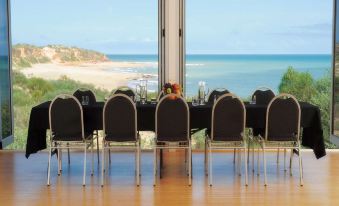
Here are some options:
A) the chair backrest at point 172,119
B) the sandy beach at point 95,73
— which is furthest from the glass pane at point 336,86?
the sandy beach at point 95,73

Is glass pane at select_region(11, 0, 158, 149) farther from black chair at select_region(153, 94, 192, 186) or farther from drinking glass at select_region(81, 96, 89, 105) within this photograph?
black chair at select_region(153, 94, 192, 186)

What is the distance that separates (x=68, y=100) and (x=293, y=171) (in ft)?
9.25

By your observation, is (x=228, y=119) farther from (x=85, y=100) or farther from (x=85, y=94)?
(x=85, y=94)

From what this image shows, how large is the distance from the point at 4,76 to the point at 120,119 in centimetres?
295

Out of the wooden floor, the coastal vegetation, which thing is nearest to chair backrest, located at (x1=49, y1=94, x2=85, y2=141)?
the wooden floor

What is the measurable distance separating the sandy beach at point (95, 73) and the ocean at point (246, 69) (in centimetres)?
380

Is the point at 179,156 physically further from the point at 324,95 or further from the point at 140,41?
the point at 140,41

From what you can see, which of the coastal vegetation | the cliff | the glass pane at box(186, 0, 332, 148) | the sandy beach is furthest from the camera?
the glass pane at box(186, 0, 332, 148)

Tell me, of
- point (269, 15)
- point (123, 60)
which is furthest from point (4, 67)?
point (269, 15)

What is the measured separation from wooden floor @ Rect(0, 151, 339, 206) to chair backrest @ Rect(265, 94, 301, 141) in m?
0.53

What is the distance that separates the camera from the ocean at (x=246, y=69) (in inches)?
745

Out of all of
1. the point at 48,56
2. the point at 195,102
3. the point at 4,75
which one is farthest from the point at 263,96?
the point at 48,56

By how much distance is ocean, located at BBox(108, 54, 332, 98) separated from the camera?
18.9 m

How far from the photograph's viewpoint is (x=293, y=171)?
23.5 feet
